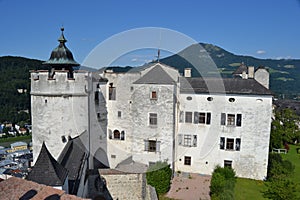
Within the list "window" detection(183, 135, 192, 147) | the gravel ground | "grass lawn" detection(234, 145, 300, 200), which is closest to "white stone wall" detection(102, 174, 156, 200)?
the gravel ground

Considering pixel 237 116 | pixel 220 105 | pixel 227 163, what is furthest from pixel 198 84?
pixel 227 163

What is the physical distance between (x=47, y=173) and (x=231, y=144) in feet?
54.7

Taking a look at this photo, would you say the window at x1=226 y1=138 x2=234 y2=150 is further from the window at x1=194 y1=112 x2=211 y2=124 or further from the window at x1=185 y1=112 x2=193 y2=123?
the window at x1=185 y1=112 x2=193 y2=123

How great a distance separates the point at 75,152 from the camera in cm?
1293

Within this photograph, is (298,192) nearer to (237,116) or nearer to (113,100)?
(237,116)

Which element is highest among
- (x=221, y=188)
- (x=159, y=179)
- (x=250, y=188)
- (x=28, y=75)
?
(x=28, y=75)

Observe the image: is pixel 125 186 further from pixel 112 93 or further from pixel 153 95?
pixel 112 93

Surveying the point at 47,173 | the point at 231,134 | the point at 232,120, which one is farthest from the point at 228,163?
the point at 47,173

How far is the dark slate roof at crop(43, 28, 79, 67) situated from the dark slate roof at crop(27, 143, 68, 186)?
7.86 meters

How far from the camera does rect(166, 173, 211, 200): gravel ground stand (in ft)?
57.6

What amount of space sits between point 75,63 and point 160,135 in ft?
28.2

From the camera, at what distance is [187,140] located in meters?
21.8

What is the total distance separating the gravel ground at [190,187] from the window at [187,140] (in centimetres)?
261

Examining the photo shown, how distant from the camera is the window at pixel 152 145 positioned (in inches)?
787
